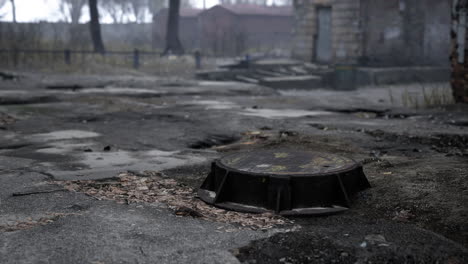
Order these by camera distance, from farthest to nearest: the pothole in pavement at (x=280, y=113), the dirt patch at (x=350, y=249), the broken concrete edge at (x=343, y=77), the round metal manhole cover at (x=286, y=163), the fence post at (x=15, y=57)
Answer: the fence post at (x=15, y=57), the broken concrete edge at (x=343, y=77), the pothole in pavement at (x=280, y=113), the round metal manhole cover at (x=286, y=163), the dirt patch at (x=350, y=249)

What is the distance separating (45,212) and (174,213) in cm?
88

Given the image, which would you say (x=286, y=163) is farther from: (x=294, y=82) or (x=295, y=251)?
(x=294, y=82)

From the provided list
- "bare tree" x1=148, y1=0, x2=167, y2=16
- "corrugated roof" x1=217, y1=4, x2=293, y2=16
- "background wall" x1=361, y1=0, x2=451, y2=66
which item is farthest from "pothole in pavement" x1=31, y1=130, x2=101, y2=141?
"bare tree" x1=148, y1=0, x2=167, y2=16

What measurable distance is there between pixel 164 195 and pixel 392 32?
17.4m

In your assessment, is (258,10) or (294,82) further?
(258,10)

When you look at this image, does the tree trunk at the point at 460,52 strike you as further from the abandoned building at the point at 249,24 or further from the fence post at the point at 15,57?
the abandoned building at the point at 249,24

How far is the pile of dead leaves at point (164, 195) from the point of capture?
3531mm

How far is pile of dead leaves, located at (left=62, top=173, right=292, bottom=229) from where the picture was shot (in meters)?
3.53

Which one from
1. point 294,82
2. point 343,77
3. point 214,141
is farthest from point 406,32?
point 214,141

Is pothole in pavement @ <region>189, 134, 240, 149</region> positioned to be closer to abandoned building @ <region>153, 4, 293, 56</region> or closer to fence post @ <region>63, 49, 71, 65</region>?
fence post @ <region>63, 49, 71, 65</region>

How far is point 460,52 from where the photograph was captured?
9.84m

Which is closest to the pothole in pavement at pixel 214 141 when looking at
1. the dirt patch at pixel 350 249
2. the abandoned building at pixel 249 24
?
the dirt patch at pixel 350 249

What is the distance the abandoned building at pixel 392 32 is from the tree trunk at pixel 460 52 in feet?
32.7

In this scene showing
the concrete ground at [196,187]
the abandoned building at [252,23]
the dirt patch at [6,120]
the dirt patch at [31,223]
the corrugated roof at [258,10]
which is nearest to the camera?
the concrete ground at [196,187]
